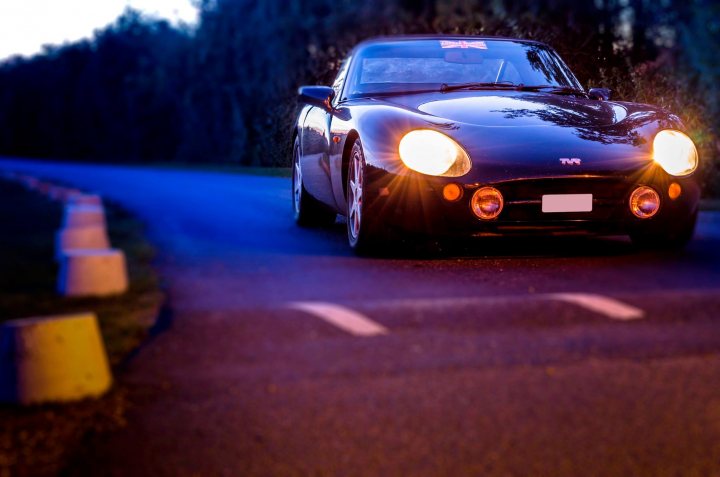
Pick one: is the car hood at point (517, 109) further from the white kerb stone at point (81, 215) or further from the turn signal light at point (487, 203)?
the white kerb stone at point (81, 215)

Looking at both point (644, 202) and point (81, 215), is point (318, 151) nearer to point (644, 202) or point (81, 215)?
point (644, 202)

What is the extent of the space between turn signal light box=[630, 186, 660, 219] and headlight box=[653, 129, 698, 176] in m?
0.04

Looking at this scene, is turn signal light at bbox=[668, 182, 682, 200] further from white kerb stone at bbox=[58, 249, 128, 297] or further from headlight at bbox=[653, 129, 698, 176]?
white kerb stone at bbox=[58, 249, 128, 297]

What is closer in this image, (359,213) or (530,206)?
(530,206)

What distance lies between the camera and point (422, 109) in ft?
6.69

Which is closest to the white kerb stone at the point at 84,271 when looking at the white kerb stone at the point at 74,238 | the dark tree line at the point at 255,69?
the white kerb stone at the point at 74,238

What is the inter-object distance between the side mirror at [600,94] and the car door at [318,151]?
1.54 ft

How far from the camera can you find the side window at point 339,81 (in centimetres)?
244

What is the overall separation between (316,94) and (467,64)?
0.41 m

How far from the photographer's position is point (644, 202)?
6.16ft

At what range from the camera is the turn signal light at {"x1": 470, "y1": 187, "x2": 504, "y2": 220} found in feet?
6.20

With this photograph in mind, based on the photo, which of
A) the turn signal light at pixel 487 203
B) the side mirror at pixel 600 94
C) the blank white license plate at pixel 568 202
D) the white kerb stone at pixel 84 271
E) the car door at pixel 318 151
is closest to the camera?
the blank white license plate at pixel 568 202

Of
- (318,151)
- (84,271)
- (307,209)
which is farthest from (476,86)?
(84,271)

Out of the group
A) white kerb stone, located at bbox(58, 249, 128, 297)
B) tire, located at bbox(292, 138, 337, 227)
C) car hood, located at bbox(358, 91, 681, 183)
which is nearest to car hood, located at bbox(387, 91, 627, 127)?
car hood, located at bbox(358, 91, 681, 183)
